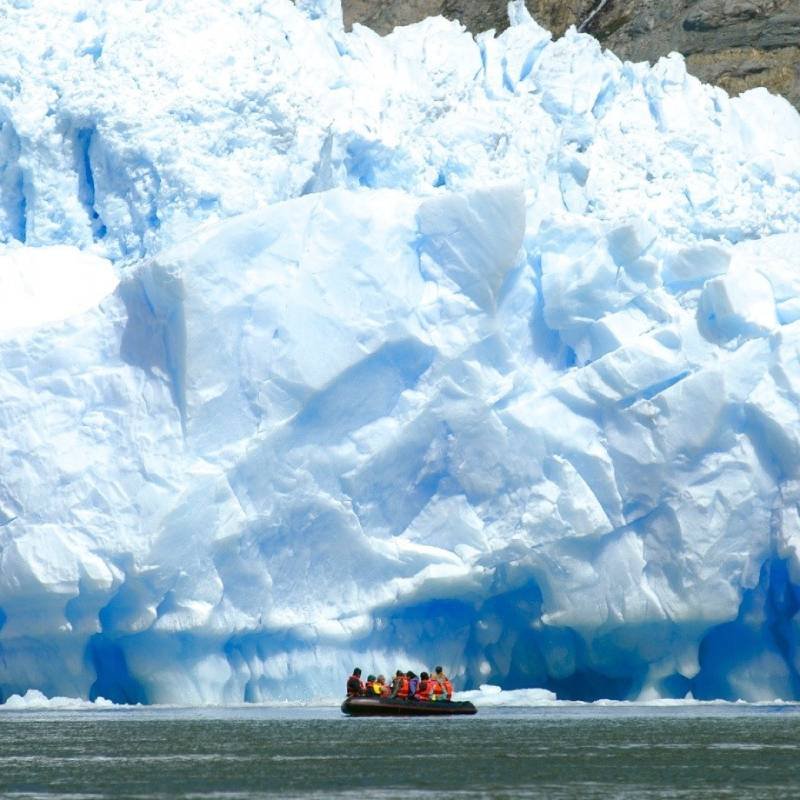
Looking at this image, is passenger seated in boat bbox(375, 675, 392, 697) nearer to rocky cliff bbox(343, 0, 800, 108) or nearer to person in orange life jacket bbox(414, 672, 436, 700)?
person in orange life jacket bbox(414, 672, 436, 700)

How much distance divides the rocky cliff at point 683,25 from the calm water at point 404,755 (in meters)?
15.0

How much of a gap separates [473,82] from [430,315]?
433cm

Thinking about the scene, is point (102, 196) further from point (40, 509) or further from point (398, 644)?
point (398, 644)

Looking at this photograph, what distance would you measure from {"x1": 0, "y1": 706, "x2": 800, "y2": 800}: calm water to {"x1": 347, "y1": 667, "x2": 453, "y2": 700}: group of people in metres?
0.49

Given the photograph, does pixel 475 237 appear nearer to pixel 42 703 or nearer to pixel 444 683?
pixel 444 683

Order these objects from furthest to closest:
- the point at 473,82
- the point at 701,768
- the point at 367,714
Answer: the point at 473,82, the point at 367,714, the point at 701,768

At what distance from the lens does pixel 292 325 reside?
23.0 meters

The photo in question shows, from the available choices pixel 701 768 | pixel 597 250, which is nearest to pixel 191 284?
pixel 597 250

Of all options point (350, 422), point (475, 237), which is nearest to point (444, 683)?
point (350, 422)

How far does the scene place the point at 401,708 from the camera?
2203cm

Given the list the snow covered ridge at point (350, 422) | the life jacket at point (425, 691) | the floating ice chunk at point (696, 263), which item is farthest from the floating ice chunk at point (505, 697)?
the floating ice chunk at point (696, 263)

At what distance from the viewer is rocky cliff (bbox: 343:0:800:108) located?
3369 cm

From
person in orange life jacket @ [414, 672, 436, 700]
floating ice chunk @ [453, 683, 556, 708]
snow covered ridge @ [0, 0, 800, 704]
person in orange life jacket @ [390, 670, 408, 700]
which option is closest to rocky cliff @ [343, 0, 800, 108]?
snow covered ridge @ [0, 0, 800, 704]

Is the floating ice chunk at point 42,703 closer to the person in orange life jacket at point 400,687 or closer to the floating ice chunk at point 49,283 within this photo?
the person in orange life jacket at point 400,687
